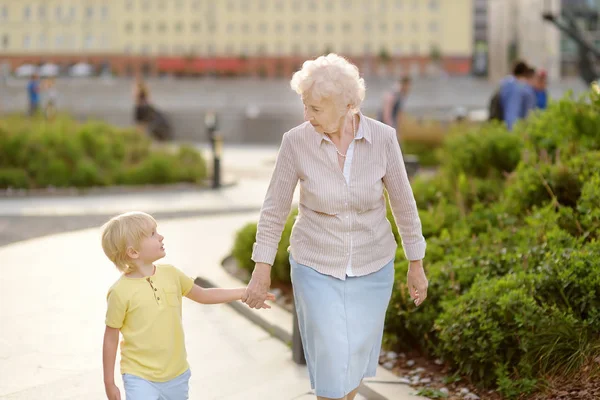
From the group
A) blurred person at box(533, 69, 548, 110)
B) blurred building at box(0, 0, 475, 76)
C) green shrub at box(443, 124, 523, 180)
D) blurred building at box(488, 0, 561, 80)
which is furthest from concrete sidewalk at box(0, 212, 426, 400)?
blurred building at box(0, 0, 475, 76)

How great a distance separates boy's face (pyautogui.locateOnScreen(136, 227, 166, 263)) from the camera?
404 cm

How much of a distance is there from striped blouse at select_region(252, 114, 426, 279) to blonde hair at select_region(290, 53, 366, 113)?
0.55 ft

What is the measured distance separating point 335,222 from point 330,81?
1.80 ft

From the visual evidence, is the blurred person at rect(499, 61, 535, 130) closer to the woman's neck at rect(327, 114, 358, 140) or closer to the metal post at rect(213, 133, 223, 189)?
the metal post at rect(213, 133, 223, 189)

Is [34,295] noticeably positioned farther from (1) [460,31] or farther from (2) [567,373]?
(1) [460,31]

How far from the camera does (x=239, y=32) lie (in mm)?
124438

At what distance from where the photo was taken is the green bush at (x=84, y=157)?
730 inches

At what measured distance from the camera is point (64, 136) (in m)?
19.3

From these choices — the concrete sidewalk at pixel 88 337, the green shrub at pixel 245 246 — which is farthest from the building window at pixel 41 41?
the green shrub at pixel 245 246

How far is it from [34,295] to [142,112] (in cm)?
1680

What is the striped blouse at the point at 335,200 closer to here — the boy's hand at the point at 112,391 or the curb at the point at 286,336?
the boy's hand at the point at 112,391

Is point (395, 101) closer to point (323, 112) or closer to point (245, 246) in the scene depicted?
point (245, 246)

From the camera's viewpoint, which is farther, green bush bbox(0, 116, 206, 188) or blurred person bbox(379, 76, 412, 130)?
green bush bbox(0, 116, 206, 188)

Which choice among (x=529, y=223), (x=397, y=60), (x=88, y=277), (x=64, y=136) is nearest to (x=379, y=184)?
(x=529, y=223)
